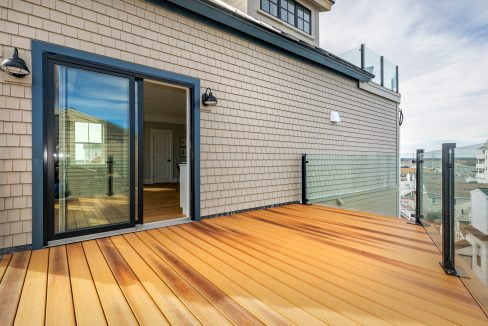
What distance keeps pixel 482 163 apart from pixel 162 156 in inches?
388

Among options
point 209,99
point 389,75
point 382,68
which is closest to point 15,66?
point 209,99

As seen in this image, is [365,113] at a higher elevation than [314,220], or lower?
higher

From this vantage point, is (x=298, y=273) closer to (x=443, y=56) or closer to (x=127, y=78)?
(x=127, y=78)

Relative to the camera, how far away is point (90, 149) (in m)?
2.99

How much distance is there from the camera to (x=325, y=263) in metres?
2.24

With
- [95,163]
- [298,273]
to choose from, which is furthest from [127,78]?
[298,273]

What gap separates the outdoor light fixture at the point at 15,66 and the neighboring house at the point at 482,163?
405 cm

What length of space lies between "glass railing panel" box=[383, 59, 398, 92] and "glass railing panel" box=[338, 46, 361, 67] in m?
1.65

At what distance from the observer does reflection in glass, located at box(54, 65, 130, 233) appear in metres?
2.78

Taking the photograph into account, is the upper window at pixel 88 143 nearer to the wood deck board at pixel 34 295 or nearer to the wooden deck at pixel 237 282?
the wooden deck at pixel 237 282

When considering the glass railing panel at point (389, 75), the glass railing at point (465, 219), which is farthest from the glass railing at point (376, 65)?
the glass railing at point (465, 219)

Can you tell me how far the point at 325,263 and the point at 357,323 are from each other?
0.85 m

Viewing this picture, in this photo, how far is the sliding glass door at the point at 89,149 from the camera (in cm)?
274

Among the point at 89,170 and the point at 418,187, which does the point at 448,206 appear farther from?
the point at 89,170
